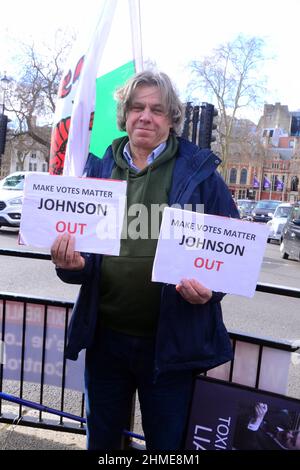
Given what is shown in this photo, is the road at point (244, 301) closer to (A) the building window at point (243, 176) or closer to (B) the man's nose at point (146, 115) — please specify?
(B) the man's nose at point (146, 115)

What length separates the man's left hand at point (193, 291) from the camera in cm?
161

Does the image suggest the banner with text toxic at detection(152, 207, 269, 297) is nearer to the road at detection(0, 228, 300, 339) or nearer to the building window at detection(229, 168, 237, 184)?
the road at detection(0, 228, 300, 339)

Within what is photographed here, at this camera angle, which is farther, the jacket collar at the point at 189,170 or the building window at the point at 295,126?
the building window at the point at 295,126

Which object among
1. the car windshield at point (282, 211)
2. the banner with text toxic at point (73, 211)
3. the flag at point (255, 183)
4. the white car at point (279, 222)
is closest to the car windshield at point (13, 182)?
the white car at point (279, 222)

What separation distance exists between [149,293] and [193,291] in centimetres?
19

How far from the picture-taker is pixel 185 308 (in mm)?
1685

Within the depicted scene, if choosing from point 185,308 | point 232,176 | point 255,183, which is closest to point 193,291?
point 185,308

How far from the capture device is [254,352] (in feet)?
7.59

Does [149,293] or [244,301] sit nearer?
[149,293]

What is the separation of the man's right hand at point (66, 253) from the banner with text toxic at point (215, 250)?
31cm

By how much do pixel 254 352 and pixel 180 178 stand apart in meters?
1.12

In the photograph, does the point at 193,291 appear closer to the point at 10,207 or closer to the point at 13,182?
the point at 10,207

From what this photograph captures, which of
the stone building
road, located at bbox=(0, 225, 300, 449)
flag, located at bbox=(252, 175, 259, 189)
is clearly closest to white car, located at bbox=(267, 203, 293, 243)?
road, located at bbox=(0, 225, 300, 449)

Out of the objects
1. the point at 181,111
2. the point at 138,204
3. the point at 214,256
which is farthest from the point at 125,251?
the point at 181,111
